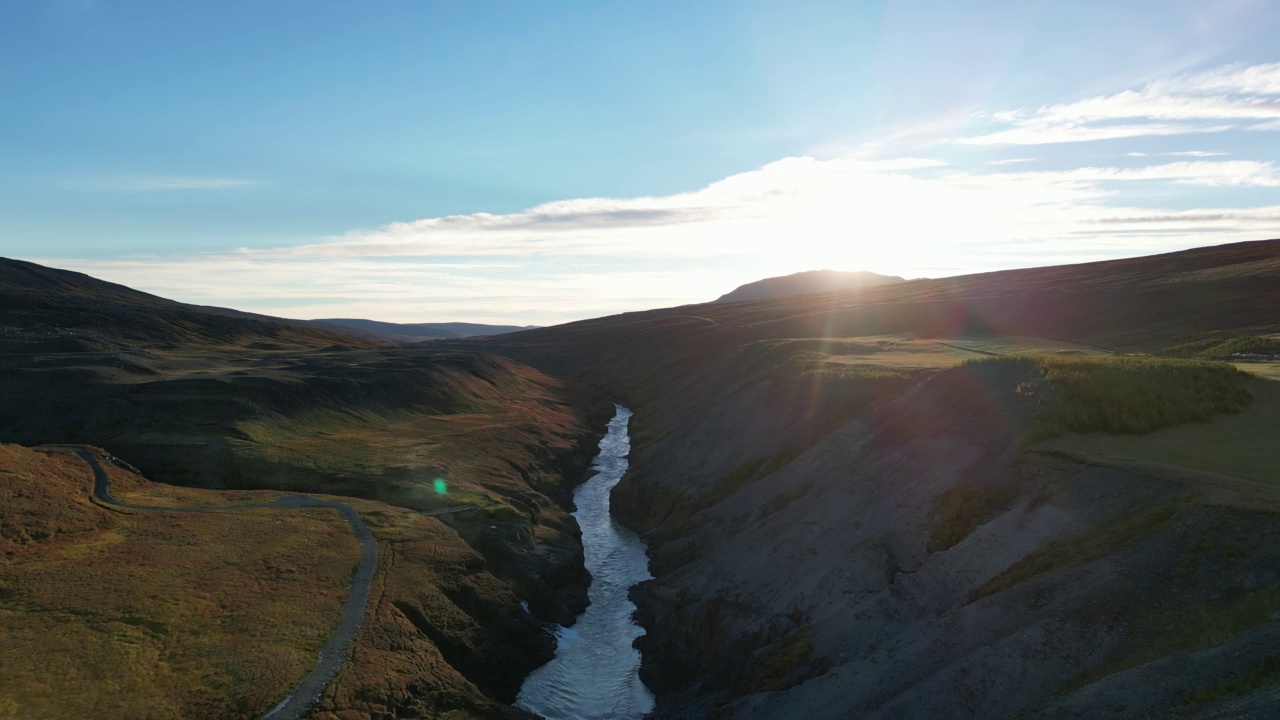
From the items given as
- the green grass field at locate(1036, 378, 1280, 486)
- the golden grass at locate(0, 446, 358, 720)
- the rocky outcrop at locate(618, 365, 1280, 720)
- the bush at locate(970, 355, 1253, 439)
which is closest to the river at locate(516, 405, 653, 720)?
the rocky outcrop at locate(618, 365, 1280, 720)

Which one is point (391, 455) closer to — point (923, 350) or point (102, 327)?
point (923, 350)

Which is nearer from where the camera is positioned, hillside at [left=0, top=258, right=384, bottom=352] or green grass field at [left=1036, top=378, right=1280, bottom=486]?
green grass field at [left=1036, top=378, right=1280, bottom=486]

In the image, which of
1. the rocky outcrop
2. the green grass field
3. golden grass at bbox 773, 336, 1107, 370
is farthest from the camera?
golden grass at bbox 773, 336, 1107, 370

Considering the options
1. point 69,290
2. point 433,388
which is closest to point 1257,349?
point 433,388

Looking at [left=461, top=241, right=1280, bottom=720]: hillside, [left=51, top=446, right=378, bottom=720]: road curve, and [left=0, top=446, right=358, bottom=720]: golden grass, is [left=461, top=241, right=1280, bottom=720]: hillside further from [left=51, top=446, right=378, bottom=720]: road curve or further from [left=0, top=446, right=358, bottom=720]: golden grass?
[left=0, top=446, right=358, bottom=720]: golden grass

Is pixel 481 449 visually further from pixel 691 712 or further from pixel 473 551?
pixel 691 712

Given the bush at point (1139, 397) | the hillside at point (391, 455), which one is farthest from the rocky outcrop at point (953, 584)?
the hillside at point (391, 455)
